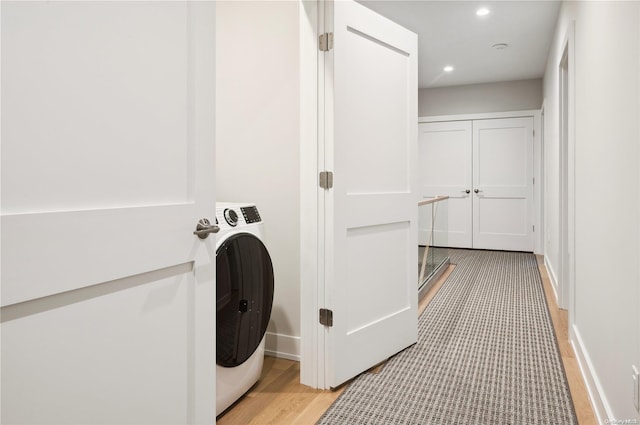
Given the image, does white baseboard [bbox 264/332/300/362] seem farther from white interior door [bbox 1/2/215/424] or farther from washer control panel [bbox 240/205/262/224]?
white interior door [bbox 1/2/215/424]

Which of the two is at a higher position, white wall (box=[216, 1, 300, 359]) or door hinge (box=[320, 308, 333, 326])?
white wall (box=[216, 1, 300, 359])

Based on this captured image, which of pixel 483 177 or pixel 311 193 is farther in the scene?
pixel 483 177

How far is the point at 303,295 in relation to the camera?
6.93ft

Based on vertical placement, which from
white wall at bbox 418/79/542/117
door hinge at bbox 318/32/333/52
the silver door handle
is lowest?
the silver door handle

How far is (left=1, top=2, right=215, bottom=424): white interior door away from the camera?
81 centimetres

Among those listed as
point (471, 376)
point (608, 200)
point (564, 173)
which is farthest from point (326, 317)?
point (564, 173)

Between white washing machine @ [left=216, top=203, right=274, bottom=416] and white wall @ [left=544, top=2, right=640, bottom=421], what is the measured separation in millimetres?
1398

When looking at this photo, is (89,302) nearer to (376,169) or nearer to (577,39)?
(376,169)

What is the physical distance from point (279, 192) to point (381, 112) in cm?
72

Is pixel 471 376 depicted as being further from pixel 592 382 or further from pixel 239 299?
pixel 239 299

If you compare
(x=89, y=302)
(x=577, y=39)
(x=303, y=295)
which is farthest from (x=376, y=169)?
(x=89, y=302)

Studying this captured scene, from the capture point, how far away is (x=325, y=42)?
1.99 meters

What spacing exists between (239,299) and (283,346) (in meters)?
0.77

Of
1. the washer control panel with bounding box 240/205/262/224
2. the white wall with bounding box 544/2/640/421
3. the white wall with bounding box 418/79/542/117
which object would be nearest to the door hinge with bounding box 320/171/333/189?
the washer control panel with bounding box 240/205/262/224
